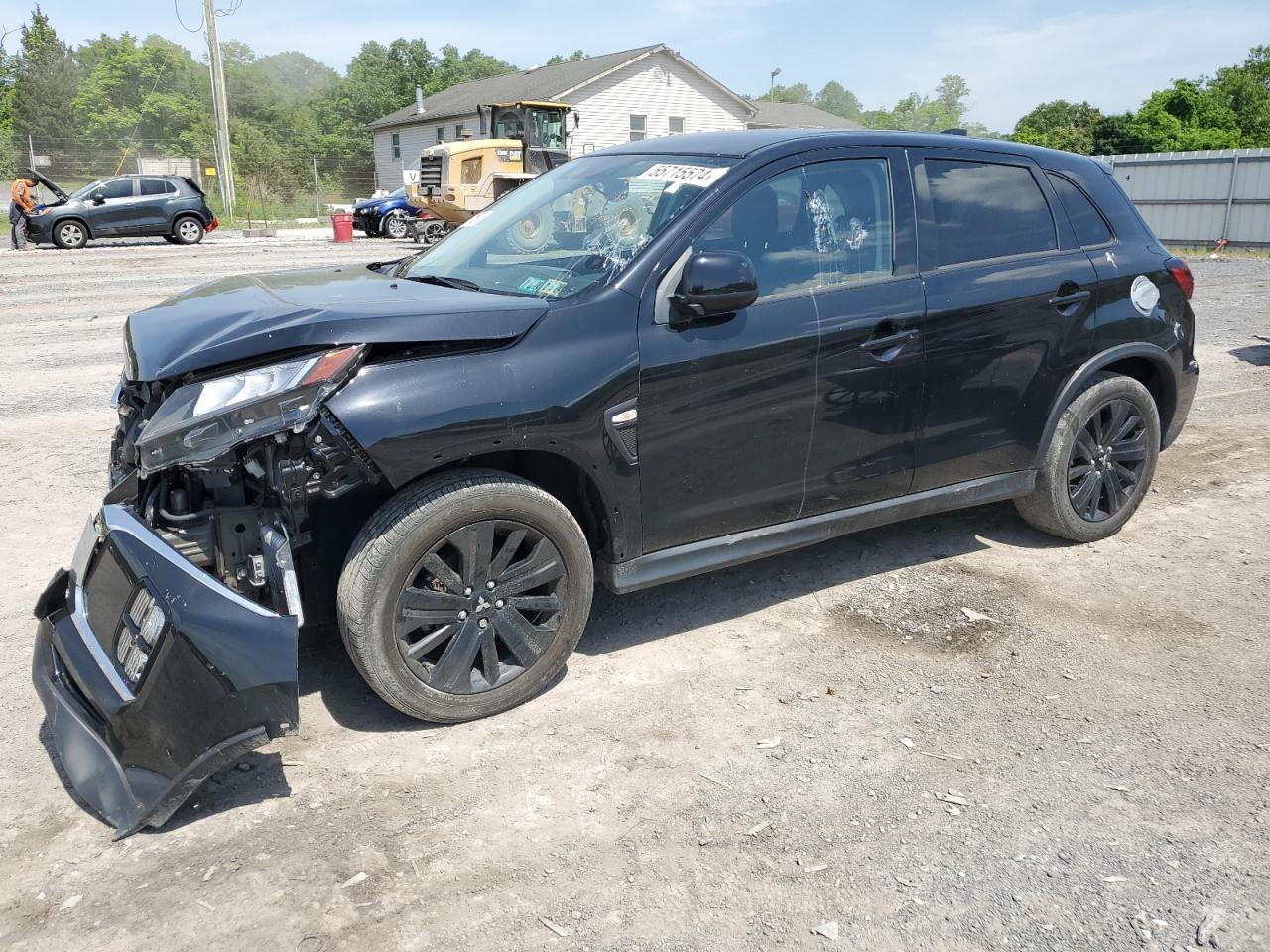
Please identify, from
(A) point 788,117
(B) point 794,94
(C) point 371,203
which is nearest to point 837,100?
(B) point 794,94

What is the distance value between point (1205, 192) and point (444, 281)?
24766mm

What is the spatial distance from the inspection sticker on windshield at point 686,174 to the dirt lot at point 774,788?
5.99 ft

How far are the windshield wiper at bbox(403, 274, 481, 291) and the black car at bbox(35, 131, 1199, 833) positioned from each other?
0.09ft

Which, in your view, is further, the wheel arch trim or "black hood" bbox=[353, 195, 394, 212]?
"black hood" bbox=[353, 195, 394, 212]

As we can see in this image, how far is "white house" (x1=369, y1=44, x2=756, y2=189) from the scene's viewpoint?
4675 centimetres

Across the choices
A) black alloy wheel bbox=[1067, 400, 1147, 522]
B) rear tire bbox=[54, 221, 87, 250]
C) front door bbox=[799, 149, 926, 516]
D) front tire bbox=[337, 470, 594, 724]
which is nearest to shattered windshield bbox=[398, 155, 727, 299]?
front door bbox=[799, 149, 926, 516]

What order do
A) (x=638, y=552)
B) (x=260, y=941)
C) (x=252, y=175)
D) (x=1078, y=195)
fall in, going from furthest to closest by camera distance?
(x=252, y=175), (x=1078, y=195), (x=638, y=552), (x=260, y=941)

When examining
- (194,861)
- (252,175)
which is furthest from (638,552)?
(252,175)

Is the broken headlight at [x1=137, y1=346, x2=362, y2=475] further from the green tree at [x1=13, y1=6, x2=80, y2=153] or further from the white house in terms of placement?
the green tree at [x1=13, y1=6, x2=80, y2=153]

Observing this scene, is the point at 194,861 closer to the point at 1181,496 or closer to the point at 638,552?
the point at 638,552

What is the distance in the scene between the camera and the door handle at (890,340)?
418cm

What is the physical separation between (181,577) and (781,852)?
189 centimetres

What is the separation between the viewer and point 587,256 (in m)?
3.97

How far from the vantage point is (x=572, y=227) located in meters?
4.28
